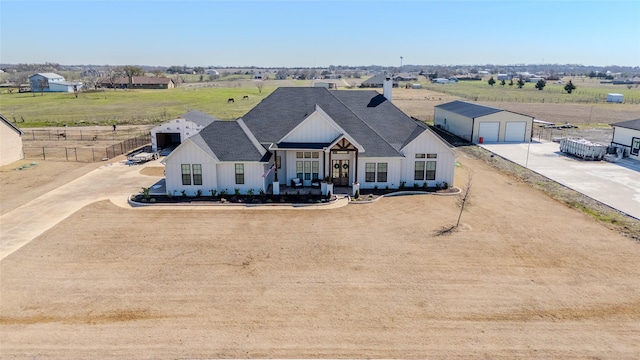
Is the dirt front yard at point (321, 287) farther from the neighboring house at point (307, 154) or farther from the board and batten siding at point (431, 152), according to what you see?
the board and batten siding at point (431, 152)

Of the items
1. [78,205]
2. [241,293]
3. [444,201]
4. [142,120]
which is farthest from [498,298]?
[142,120]

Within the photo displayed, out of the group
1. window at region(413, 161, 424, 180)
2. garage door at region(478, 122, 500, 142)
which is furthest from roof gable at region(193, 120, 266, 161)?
garage door at region(478, 122, 500, 142)

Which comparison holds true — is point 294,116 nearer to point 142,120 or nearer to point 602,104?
point 142,120

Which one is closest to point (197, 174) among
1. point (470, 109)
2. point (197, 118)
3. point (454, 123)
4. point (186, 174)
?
point (186, 174)

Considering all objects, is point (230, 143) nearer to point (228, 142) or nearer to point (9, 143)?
point (228, 142)

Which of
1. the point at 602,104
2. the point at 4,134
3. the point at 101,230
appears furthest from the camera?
the point at 602,104
